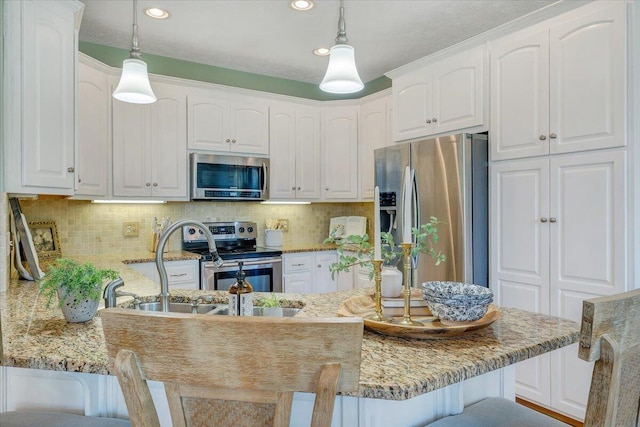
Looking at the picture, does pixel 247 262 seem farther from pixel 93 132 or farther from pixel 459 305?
pixel 459 305

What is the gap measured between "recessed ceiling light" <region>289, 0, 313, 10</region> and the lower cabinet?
2.05 metres

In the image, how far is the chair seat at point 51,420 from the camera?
104 cm

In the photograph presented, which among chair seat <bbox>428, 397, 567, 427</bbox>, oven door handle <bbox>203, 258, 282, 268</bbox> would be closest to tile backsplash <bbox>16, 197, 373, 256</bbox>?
oven door handle <bbox>203, 258, 282, 268</bbox>

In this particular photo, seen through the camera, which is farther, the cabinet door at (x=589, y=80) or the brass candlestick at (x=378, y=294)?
the cabinet door at (x=589, y=80)

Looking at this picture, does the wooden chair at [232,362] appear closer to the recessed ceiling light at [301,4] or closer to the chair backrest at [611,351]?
the chair backrest at [611,351]

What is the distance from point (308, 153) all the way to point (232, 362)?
3645 millimetres

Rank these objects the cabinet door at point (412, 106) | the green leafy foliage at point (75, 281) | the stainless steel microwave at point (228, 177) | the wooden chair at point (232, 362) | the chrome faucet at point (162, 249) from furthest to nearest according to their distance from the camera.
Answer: the stainless steel microwave at point (228, 177)
the cabinet door at point (412, 106)
the chrome faucet at point (162, 249)
the green leafy foliage at point (75, 281)
the wooden chair at point (232, 362)

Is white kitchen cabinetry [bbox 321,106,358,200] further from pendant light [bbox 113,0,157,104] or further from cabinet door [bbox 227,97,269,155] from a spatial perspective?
pendant light [bbox 113,0,157,104]

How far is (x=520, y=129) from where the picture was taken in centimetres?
249

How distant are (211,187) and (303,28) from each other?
156 centimetres

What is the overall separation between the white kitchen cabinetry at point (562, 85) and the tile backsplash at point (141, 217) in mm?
2035

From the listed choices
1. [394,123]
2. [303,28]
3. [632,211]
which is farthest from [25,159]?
[632,211]

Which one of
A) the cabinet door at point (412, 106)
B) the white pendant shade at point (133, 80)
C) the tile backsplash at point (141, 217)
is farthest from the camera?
the tile backsplash at point (141, 217)

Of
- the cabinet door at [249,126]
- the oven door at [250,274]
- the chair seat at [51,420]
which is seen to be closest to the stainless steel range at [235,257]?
the oven door at [250,274]
